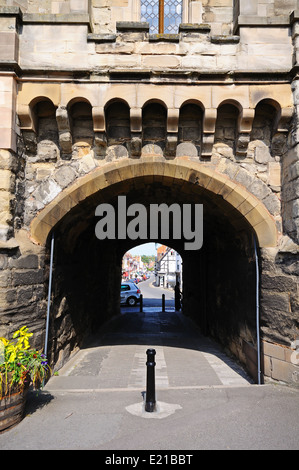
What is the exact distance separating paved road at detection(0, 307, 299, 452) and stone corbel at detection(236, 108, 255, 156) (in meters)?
3.73

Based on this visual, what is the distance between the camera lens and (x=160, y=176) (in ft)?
17.2

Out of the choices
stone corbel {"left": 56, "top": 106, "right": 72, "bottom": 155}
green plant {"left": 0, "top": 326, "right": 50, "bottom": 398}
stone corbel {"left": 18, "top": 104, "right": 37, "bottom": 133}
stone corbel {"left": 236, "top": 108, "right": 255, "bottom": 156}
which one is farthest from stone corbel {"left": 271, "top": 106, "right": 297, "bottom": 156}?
green plant {"left": 0, "top": 326, "right": 50, "bottom": 398}

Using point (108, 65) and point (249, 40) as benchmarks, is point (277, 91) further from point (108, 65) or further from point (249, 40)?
point (108, 65)

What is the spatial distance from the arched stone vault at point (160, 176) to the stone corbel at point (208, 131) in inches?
10.0

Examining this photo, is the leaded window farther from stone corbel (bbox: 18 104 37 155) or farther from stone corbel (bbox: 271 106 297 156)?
stone corbel (bbox: 18 104 37 155)

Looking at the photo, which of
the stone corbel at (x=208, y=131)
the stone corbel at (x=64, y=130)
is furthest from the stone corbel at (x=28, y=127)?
the stone corbel at (x=208, y=131)

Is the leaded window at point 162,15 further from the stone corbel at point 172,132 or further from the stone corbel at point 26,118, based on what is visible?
the stone corbel at point 26,118

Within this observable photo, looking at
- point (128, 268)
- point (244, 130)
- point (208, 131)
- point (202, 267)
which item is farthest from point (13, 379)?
point (128, 268)

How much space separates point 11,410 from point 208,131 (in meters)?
4.62

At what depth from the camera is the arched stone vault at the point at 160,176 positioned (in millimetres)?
4973

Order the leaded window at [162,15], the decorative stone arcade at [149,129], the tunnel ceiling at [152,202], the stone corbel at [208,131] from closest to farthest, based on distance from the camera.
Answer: the decorative stone arcade at [149,129], the stone corbel at [208,131], the tunnel ceiling at [152,202], the leaded window at [162,15]

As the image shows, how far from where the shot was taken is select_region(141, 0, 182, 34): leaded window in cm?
573
